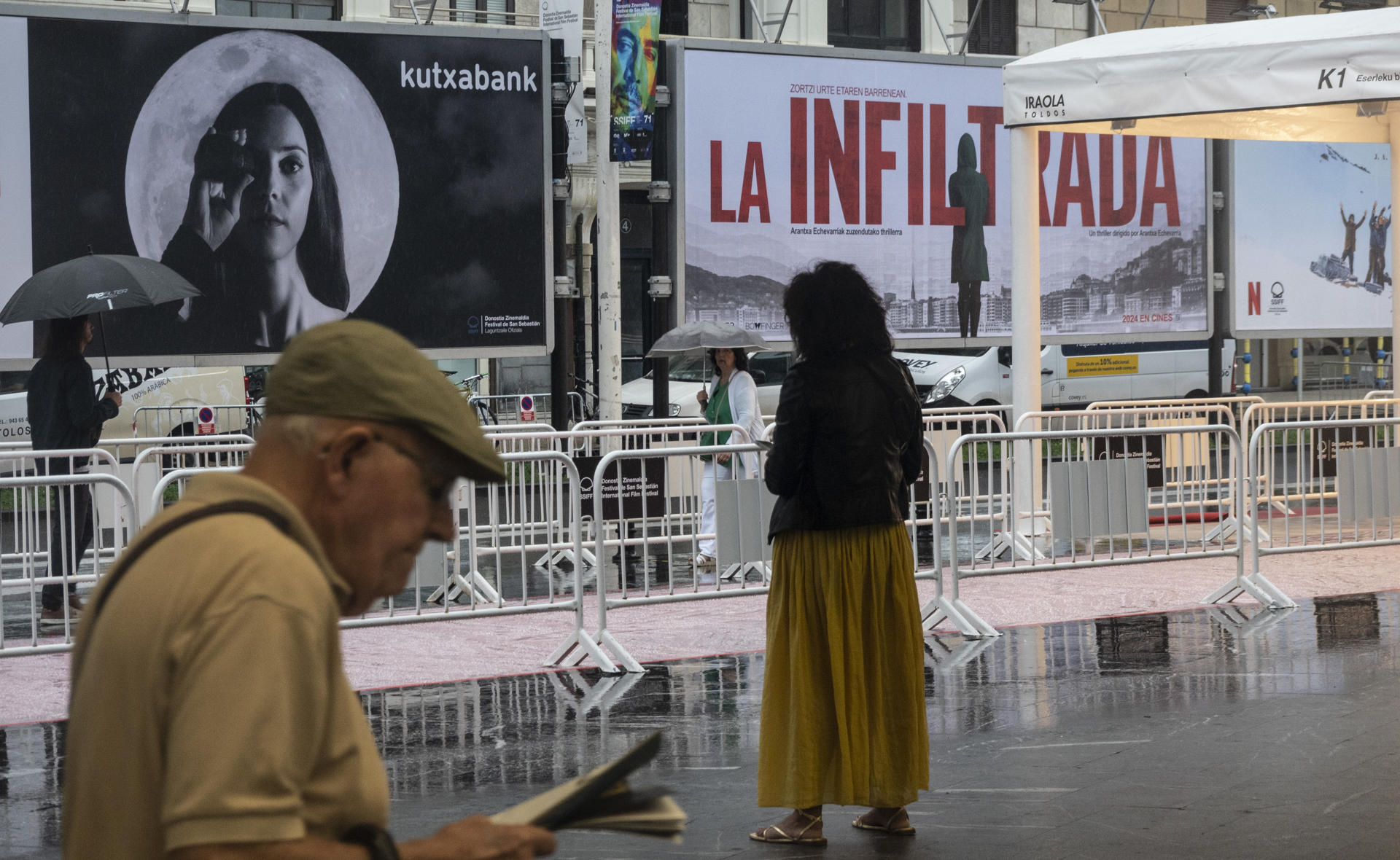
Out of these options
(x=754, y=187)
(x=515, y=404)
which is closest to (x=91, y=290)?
(x=754, y=187)

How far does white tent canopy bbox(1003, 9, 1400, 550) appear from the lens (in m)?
12.5

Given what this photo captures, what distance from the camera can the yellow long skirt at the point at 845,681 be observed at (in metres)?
5.76

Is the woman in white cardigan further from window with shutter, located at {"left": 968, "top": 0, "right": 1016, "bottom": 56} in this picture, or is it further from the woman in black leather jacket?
window with shutter, located at {"left": 968, "top": 0, "right": 1016, "bottom": 56}

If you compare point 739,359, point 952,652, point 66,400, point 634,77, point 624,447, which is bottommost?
point 952,652

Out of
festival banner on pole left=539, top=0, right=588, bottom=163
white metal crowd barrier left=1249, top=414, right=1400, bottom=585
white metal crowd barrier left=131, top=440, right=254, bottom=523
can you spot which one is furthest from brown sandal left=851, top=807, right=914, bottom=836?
festival banner on pole left=539, top=0, right=588, bottom=163

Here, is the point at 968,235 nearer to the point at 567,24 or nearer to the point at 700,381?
the point at 567,24

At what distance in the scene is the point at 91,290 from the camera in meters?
11.6

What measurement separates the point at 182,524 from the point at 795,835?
417 cm

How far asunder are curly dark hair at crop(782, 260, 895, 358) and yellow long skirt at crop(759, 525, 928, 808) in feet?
2.06

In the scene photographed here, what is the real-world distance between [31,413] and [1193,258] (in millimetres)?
13265

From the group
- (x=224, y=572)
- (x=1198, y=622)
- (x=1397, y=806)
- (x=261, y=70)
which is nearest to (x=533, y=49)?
(x=261, y=70)

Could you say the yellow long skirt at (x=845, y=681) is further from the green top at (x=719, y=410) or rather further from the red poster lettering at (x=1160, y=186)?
the red poster lettering at (x=1160, y=186)

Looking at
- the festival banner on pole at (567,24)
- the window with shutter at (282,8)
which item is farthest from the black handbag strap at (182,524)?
the window with shutter at (282,8)

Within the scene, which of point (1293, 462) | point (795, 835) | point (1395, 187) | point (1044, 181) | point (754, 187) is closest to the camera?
point (795, 835)
